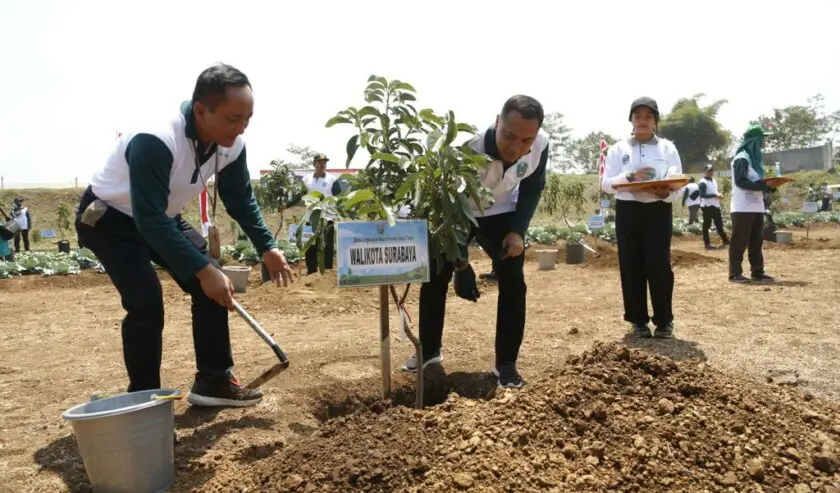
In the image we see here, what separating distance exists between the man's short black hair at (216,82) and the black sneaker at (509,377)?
182 cm

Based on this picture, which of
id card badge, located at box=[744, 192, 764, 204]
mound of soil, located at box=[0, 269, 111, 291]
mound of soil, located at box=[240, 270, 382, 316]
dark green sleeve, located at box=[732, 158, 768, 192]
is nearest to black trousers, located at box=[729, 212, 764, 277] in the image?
id card badge, located at box=[744, 192, 764, 204]

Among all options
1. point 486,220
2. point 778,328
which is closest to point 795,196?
point 778,328

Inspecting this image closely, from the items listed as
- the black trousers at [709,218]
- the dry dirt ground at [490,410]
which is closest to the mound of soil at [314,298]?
the dry dirt ground at [490,410]

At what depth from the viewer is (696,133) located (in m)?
53.8

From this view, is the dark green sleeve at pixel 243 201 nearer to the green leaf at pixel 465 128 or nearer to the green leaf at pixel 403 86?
the green leaf at pixel 403 86

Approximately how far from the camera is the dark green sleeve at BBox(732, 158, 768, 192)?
651 cm


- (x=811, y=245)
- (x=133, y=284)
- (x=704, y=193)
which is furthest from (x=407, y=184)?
(x=811, y=245)

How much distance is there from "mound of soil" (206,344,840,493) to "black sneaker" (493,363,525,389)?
1.89 feet

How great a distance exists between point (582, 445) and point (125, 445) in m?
1.50

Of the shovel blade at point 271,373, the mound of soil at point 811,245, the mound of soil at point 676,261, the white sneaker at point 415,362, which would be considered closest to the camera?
the shovel blade at point 271,373

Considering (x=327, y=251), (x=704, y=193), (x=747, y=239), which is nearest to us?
(x=327, y=251)

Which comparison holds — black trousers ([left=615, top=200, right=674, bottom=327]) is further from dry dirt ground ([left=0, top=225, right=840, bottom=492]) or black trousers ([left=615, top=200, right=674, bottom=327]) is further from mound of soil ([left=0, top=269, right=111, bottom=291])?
mound of soil ([left=0, top=269, right=111, bottom=291])

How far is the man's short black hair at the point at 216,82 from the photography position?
7.85ft

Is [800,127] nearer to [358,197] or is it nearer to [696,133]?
[696,133]
